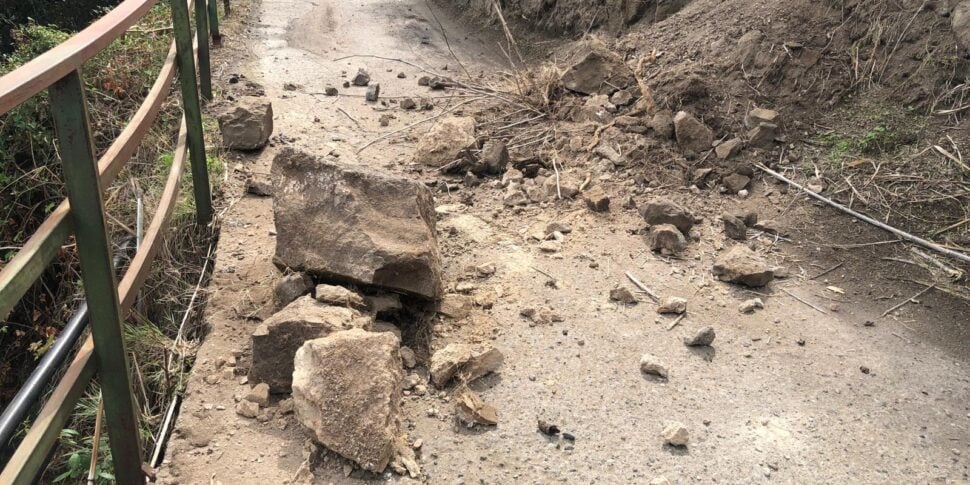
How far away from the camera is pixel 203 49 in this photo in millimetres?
5945

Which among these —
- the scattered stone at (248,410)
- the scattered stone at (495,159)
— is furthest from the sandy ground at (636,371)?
the scattered stone at (495,159)

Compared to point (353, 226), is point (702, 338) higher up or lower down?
lower down

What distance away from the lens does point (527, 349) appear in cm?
337

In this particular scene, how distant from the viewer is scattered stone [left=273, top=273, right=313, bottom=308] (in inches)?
129

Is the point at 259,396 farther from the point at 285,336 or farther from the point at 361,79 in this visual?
the point at 361,79

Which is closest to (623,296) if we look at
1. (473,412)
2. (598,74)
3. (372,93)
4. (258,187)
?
(473,412)

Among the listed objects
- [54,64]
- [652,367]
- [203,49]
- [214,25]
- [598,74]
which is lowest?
[214,25]

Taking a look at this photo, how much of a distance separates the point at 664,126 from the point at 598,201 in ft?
3.06

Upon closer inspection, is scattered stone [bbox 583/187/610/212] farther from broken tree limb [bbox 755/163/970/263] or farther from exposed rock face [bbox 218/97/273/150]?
exposed rock face [bbox 218/97/273/150]

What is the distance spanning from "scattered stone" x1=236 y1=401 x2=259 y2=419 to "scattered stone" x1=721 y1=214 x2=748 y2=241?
2769 mm

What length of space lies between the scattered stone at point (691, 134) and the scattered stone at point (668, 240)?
1024 millimetres

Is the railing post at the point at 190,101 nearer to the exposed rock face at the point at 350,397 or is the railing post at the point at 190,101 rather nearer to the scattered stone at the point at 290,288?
the scattered stone at the point at 290,288

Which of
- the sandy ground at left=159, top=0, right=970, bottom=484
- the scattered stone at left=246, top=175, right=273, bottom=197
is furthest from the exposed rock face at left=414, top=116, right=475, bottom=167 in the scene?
the scattered stone at left=246, top=175, right=273, bottom=197

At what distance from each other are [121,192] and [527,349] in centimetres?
268
